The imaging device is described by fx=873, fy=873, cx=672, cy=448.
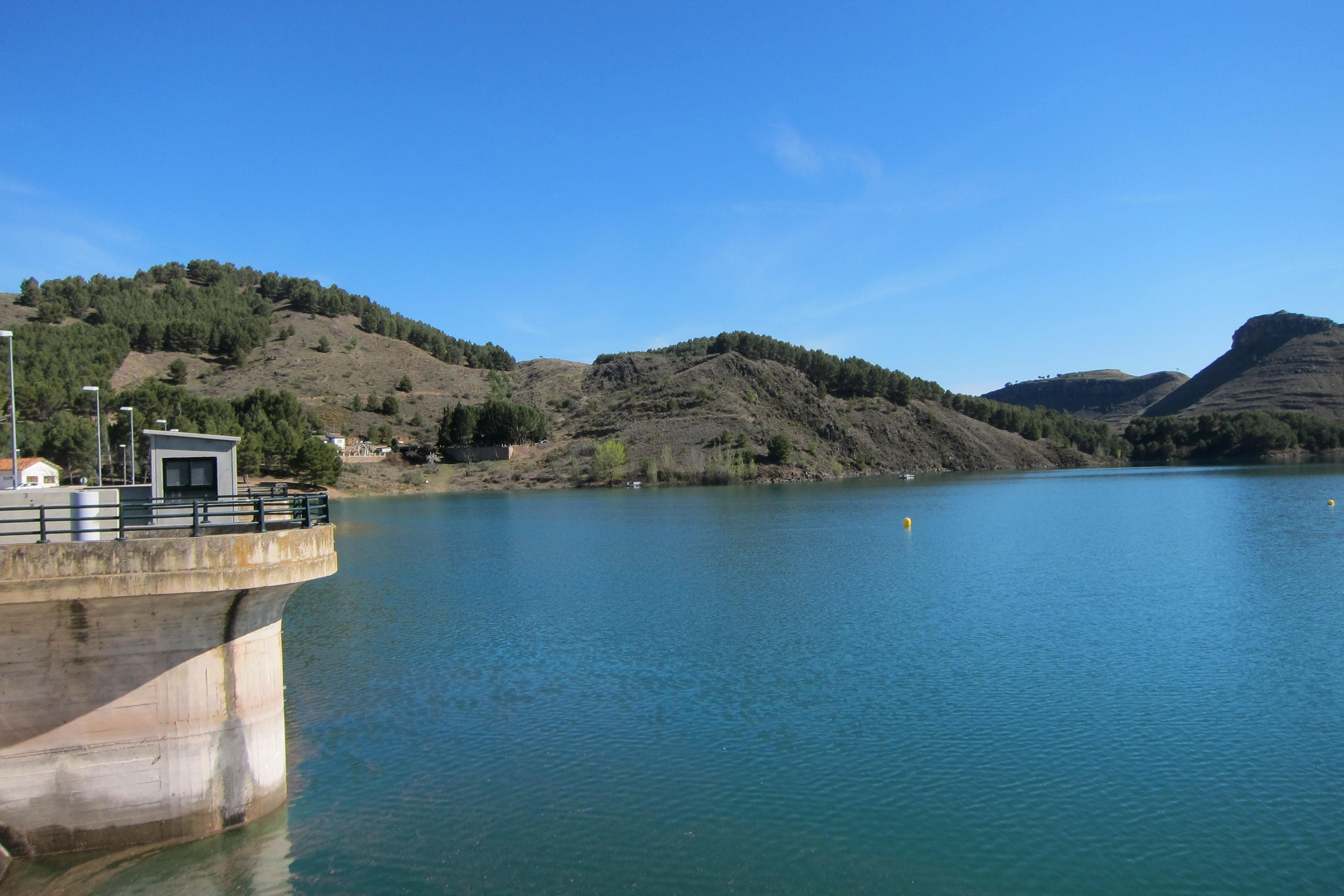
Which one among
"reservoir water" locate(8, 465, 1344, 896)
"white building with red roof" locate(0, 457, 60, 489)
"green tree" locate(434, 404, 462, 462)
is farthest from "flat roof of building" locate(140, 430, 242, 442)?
"green tree" locate(434, 404, 462, 462)

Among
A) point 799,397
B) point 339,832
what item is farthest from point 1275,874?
point 799,397

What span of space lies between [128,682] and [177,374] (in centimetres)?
15996

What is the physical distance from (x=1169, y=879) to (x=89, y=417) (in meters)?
118

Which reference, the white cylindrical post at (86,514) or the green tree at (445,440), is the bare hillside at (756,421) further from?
the white cylindrical post at (86,514)

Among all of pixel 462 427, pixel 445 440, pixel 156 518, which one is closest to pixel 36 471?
pixel 156 518

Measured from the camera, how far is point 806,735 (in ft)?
65.0

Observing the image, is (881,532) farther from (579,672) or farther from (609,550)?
(579,672)

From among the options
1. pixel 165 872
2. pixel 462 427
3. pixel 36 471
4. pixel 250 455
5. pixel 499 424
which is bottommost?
pixel 165 872

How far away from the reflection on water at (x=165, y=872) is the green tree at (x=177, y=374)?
158142mm

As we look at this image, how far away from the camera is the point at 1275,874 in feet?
44.9

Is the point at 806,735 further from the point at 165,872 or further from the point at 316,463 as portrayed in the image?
the point at 316,463

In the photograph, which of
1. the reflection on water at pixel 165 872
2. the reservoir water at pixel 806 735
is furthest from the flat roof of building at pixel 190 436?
the reflection on water at pixel 165 872

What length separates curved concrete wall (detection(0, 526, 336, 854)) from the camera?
1295 centimetres

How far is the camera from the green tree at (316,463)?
101m
